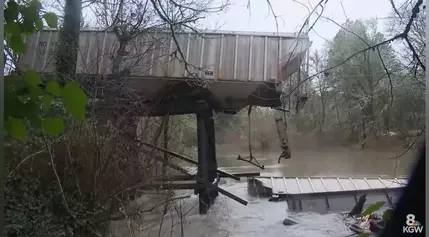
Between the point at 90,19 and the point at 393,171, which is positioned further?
the point at 90,19

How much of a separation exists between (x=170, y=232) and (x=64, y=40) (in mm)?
759

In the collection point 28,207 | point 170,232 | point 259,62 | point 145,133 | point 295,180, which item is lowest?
point 170,232

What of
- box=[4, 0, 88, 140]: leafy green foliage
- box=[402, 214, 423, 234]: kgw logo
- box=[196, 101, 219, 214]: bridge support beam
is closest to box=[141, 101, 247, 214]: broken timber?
box=[196, 101, 219, 214]: bridge support beam

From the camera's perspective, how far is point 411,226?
714mm

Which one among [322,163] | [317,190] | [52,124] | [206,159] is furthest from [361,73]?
[52,124]

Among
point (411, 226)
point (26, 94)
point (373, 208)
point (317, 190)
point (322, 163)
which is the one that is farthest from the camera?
point (317, 190)

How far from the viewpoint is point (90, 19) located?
1.24 m

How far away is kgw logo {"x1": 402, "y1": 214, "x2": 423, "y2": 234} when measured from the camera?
0.70 m

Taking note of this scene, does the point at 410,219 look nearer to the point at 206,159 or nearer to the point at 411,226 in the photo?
the point at 411,226

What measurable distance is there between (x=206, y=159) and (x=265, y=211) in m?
0.28

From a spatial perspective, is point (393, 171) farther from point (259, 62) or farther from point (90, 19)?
point (90, 19)

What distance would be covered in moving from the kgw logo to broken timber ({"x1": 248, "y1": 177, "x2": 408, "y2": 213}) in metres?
0.31

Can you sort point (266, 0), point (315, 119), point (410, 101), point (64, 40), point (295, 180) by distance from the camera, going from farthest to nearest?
point (295, 180), point (64, 40), point (315, 119), point (266, 0), point (410, 101)

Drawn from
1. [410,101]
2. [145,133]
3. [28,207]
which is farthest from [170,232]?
[410,101]
